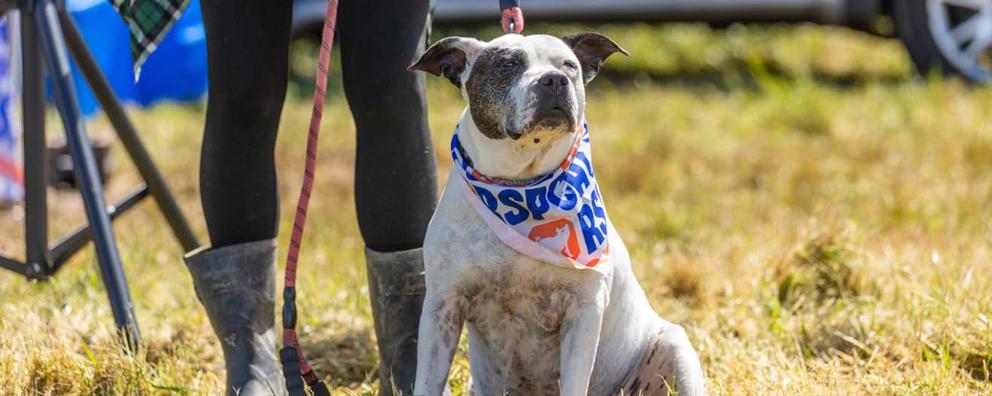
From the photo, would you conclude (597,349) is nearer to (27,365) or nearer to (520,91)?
(520,91)

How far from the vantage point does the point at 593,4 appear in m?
7.23

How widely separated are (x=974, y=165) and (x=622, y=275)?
304 cm

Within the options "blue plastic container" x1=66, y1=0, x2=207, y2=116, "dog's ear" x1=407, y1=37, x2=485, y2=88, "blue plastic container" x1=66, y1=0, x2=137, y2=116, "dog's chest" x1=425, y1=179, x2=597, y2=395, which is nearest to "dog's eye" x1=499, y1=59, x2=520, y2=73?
"dog's ear" x1=407, y1=37, x2=485, y2=88

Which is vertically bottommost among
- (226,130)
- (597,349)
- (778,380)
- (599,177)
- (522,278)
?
(599,177)

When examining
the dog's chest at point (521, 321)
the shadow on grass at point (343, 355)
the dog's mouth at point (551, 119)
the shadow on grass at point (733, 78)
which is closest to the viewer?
the dog's mouth at point (551, 119)

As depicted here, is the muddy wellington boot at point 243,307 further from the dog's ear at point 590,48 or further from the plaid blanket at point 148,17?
the dog's ear at point 590,48

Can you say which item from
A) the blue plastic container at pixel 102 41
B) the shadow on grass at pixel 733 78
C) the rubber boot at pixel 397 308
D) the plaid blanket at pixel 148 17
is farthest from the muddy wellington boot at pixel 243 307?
the shadow on grass at pixel 733 78

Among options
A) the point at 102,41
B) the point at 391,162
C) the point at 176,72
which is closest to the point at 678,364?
the point at 391,162

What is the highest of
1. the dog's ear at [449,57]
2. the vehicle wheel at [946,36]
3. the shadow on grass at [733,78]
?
the dog's ear at [449,57]

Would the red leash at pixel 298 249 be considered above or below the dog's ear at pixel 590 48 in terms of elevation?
below

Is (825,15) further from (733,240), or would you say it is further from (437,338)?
(437,338)

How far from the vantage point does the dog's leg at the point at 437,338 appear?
263cm

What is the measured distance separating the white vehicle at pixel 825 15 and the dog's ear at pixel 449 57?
14.9 feet

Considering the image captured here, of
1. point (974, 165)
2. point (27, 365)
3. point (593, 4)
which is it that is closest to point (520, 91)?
point (27, 365)
